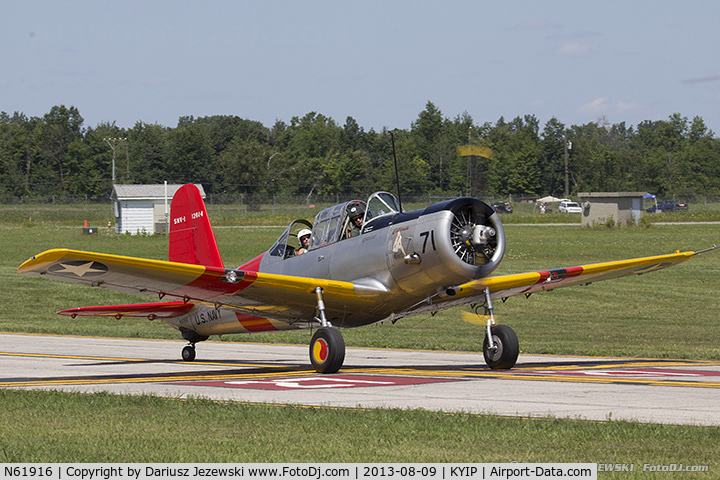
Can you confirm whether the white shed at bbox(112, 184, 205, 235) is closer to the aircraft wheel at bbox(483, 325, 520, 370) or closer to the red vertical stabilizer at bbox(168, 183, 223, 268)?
the red vertical stabilizer at bbox(168, 183, 223, 268)

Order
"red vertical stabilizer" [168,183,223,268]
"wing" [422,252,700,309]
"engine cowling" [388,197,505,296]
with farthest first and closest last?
"red vertical stabilizer" [168,183,223,268], "wing" [422,252,700,309], "engine cowling" [388,197,505,296]

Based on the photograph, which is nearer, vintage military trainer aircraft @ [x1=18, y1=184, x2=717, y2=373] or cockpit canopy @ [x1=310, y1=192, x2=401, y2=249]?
vintage military trainer aircraft @ [x1=18, y1=184, x2=717, y2=373]

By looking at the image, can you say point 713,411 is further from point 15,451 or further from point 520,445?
point 15,451

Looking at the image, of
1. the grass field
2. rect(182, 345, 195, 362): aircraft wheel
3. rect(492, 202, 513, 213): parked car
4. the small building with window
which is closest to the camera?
the grass field

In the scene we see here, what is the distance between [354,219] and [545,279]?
3070 mm

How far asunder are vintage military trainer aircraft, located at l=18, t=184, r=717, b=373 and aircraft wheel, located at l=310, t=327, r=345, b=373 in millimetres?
14

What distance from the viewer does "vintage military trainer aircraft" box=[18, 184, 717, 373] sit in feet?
36.2

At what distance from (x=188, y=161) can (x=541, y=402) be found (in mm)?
127267

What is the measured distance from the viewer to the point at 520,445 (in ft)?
20.3

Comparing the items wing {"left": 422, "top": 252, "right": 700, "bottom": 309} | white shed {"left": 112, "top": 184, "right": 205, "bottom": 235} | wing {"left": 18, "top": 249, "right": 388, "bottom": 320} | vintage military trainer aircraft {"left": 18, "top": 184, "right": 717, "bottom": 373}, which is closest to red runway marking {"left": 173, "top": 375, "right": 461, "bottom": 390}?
vintage military trainer aircraft {"left": 18, "top": 184, "right": 717, "bottom": 373}

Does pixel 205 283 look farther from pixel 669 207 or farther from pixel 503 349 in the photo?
pixel 669 207

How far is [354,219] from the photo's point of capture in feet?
42.2

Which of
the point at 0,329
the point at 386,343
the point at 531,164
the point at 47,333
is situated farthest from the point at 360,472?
the point at 531,164

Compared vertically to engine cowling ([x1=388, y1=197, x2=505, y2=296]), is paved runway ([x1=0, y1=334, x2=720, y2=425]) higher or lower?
lower
